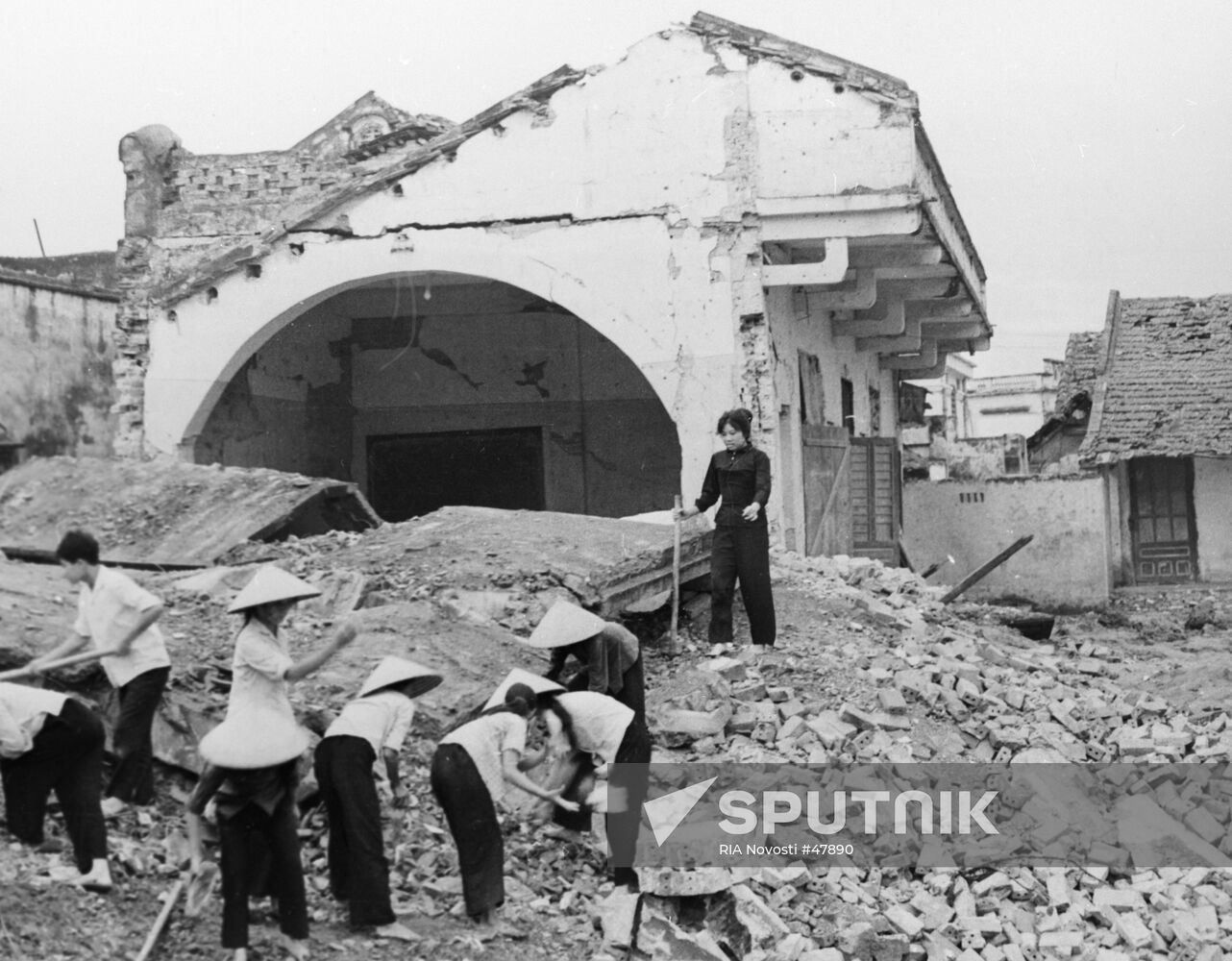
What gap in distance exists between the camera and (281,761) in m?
5.02

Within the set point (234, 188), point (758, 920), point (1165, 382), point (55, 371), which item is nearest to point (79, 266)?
point (55, 371)

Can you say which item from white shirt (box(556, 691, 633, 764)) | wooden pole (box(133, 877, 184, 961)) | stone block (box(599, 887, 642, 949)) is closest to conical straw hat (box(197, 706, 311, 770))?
wooden pole (box(133, 877, 184, 961))

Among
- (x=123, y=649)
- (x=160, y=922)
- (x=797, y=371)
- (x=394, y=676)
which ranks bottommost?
(x=160, y=922)

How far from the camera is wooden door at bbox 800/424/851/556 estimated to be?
14.2 meters

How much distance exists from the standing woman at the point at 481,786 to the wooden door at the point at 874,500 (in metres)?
10.8

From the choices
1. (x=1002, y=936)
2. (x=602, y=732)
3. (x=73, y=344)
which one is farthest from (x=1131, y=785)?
(x=73, y=344)

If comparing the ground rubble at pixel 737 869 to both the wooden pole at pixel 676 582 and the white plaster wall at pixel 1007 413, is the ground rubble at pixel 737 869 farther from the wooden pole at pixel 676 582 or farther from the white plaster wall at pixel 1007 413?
the white plaster wall at pixel 1007 413

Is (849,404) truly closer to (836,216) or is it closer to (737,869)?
(836,216)

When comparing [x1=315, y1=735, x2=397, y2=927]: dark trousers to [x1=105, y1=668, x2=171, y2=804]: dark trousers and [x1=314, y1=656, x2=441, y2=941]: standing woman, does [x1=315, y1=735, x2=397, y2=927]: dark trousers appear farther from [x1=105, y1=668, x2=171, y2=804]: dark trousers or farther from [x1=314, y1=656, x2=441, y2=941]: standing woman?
[x1=105, y1=668, x2=171, y2=804]: dark trousers

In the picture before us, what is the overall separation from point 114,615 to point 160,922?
1.31 metres

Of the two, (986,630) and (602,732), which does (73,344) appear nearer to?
(986,630)

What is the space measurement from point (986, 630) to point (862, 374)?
254 inches

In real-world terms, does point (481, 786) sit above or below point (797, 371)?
below

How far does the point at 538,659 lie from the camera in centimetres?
771
